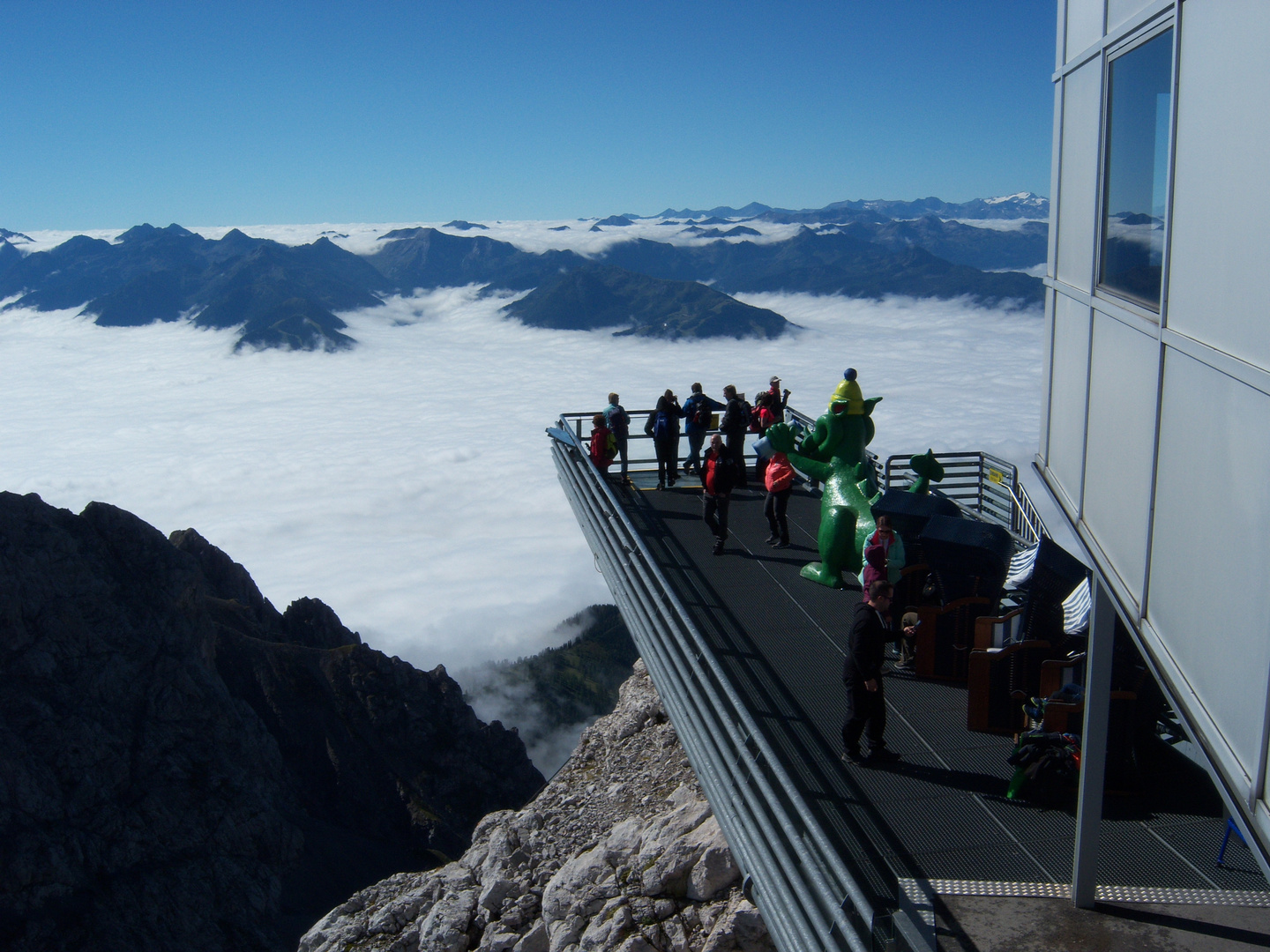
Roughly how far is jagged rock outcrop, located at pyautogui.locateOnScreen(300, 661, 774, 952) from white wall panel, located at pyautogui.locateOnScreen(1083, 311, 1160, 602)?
4057 millimetres

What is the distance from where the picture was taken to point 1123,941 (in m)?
5.70

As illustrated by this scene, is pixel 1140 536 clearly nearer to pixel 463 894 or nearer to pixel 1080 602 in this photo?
pixel 1080 602

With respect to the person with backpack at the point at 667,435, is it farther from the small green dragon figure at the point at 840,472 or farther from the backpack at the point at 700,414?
the small green dragon figure at the point at 840,472

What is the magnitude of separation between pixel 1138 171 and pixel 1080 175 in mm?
1230

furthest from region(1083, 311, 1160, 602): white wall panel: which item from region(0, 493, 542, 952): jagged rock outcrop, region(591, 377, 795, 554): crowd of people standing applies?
region(0, 493, 542, 952): jagged rock outcrop

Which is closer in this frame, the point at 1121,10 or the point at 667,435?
the point at 1121,10

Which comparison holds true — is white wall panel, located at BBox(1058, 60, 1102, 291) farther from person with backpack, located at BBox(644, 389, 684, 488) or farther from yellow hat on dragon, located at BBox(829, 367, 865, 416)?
person with backpack, located at BBox(644, 389, 684, 488)

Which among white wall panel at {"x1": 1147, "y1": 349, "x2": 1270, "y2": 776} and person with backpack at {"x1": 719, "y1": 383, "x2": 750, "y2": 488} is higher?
white wall panel at {"x1": 1147, "y1": 349, "x2": 1270, "y2": 776}

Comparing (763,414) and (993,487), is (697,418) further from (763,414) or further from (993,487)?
(993,487)

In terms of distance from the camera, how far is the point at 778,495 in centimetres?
1339

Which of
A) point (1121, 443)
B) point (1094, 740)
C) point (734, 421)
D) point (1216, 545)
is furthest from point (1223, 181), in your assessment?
point (734, 421)

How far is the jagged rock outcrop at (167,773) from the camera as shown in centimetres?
5253

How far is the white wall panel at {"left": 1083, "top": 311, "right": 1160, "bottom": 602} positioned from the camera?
455cm

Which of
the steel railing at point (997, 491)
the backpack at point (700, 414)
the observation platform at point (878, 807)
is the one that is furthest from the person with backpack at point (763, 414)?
the observation platform at point (878, 807)
